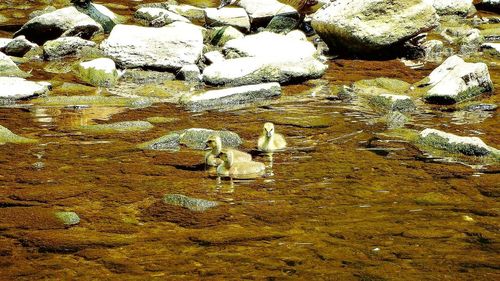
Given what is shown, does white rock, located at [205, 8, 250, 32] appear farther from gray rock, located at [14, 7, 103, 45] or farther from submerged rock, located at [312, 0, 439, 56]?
gray rock, located at [14, 7, 103, 45]

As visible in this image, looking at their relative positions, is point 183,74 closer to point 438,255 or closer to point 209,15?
point 209,15

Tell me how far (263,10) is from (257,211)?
12026mm

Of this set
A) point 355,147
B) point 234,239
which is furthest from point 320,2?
point 234,239

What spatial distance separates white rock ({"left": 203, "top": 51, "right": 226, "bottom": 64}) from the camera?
13820 mm

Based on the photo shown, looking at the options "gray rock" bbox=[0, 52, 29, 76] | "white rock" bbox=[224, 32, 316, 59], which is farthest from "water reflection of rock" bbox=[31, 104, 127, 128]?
"white rock" bbox=[224, 32, 316, 59]

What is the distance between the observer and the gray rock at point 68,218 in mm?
5949

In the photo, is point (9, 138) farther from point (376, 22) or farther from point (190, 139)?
point (376, 22)

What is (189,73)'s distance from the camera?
1294cm

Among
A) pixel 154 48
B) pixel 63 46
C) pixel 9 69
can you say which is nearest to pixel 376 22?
pixel 154 48

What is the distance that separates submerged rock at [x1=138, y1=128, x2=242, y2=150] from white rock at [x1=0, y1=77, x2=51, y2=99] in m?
3.46

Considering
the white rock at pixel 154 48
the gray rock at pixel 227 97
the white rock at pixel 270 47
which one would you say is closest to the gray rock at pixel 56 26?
the white rock at pixel 154 48

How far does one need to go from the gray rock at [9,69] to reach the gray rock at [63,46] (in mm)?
1544

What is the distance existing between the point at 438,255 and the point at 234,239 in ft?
5.09

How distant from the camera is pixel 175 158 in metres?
8.12
